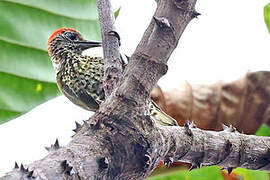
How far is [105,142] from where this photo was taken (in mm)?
838

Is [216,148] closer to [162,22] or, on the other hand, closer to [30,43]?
[162,22]

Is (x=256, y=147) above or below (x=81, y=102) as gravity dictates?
below

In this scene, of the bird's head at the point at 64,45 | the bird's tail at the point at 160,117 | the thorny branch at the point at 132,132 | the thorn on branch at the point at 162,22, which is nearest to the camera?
the thorny branch at the point at 132,132

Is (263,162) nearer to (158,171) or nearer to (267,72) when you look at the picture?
(158,171)

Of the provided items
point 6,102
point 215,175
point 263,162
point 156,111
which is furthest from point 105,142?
point 156,111

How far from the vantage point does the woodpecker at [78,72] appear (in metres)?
2.46

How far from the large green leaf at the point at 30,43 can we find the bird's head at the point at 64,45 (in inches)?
48.4

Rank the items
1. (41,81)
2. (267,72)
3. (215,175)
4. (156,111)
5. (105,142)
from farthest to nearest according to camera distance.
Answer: (156,111), (267,72), (215,175), (41,81), (105,142)

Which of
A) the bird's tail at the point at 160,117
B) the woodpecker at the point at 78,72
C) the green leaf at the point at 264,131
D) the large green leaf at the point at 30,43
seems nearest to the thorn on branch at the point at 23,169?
the large green leaf at the point at 30,43

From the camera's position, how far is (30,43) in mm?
1535

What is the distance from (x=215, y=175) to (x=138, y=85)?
79 cm

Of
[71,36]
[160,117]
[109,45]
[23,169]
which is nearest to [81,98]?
[160,117]

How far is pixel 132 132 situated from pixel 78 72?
5.97 feet

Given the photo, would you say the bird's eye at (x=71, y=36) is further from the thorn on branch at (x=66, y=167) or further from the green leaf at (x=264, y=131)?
the thorn on branch at (x=66, y=167)
